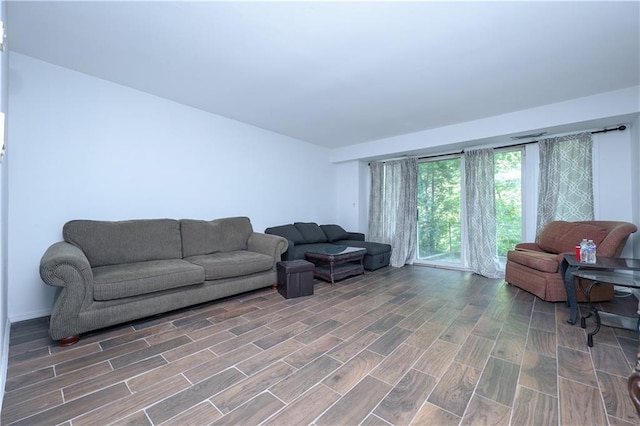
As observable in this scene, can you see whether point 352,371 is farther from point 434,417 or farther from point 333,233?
point 333,233

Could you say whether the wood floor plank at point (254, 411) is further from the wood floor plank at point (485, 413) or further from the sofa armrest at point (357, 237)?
the sofa armrest at point (357, 237)

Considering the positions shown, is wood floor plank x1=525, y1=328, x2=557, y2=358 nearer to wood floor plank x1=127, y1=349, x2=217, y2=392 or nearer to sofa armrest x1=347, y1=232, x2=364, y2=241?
wood floor plank x1=127, y1=349, x2=217, y2=392

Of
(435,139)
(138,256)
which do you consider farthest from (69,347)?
(435,139)

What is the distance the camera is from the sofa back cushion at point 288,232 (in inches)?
172

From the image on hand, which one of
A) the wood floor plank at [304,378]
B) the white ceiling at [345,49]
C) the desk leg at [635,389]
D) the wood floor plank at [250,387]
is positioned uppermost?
the white ceiling at [345,49]

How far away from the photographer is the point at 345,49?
2213 millimetres

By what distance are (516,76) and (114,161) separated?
4.41 metres

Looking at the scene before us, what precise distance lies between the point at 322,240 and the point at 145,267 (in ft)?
9.93

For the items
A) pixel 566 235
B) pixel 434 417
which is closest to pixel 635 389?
pixel 434 417

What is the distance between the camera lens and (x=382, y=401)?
1.42 m

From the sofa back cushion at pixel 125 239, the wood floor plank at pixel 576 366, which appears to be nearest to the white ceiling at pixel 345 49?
the sofa back cushion at pixel 125 239

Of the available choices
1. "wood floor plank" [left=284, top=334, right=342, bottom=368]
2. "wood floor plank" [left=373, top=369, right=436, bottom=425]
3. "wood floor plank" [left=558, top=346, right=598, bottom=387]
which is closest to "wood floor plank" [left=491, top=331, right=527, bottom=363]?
"wood floor plank" [left=558, top=346, right=598, bottom=387]

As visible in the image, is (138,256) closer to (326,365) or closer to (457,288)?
(326,365)

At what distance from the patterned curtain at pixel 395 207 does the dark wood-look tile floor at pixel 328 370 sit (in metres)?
2.32
